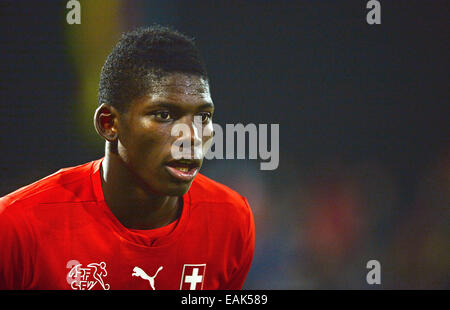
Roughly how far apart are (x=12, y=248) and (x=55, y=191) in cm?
30

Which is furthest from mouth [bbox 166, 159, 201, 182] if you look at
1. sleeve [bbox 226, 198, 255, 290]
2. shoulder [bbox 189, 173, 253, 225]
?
sleeve [bbox 226, 198, 255, 290]

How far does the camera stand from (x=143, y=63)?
6.47 feet

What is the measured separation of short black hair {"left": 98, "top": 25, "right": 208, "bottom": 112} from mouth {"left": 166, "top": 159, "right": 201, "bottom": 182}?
303 millimetres

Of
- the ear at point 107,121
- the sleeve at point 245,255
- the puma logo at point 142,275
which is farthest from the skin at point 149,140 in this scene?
the sleeve at point 245,255

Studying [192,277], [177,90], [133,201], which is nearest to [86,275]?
[133,201]

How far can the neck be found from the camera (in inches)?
81.6

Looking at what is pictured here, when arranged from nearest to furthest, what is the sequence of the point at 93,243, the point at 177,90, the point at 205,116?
the point at 177,90
the point at 205,116
the point at 93,243

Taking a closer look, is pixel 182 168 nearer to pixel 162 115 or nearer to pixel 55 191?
pixel 162 115

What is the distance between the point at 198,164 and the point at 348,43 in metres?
2.29

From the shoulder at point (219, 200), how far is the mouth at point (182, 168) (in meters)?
0.43

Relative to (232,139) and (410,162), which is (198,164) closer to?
(232,139)

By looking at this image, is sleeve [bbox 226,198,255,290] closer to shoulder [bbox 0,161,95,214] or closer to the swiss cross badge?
the swiss cross badge

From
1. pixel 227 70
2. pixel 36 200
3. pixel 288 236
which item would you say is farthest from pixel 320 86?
pixel 36 200

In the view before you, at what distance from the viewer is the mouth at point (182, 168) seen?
6.35 feet
